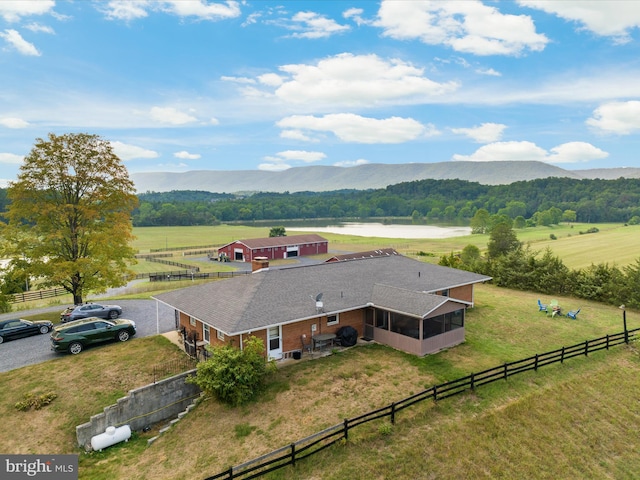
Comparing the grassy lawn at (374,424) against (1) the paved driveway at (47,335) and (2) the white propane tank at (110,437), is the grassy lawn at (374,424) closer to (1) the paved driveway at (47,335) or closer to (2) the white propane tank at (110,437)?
(2) the white propane tank at (110,437)

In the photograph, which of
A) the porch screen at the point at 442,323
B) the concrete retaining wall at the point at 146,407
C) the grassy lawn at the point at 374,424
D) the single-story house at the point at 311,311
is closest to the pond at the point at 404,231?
the single-story house at the point at 311,311

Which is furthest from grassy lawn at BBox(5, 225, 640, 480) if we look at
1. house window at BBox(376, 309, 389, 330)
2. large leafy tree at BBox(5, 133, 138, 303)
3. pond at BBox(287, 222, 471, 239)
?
pond at BBox(287, 222, 471, 239)

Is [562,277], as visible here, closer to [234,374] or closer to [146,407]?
[234,374]

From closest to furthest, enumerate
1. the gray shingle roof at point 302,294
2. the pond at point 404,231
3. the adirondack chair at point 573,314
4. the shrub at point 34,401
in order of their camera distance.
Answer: the shrub at point 34,401, the gray shingle roof at point 302,294, the adirondack chair at point 573,314, the pond at point 404,231

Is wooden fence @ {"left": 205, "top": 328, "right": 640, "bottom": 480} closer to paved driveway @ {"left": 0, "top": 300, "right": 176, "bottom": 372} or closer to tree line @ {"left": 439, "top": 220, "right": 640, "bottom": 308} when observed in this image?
tree line @ {"left": 439, "top": 220, "right": 640, "bottom": 308}

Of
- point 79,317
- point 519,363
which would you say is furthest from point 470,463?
point 79,317

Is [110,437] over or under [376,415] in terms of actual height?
under

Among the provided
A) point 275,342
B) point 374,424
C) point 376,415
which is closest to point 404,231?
point 275,342
